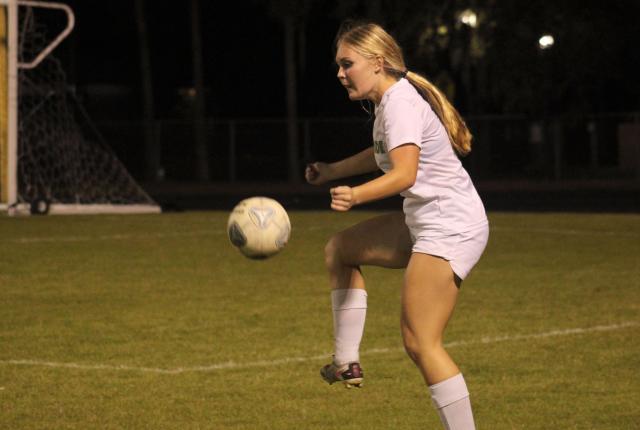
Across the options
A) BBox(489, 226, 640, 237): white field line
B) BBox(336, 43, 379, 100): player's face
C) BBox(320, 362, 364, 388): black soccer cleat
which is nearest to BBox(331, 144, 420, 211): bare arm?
BBox(336, 43, 379, 100): player's face

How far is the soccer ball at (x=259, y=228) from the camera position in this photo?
21.3 feet

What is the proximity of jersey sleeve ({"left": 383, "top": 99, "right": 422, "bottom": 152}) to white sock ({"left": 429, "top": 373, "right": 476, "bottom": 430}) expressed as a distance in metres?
1.06

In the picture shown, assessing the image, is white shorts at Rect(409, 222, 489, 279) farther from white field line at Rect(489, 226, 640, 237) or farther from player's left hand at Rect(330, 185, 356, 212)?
white field line at Rect(489, 226, 640, 237)

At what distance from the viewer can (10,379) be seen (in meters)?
9.45

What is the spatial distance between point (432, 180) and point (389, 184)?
492mm

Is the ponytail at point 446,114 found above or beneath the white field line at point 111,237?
above

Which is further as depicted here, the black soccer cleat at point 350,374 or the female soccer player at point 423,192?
Result: the black soccer cleat at point 350,374

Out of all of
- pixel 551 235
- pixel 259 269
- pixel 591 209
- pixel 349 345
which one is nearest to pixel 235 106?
pixel 591 209

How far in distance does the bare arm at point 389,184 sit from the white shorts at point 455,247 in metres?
0.36

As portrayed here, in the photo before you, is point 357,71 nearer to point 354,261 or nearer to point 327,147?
point 354,261

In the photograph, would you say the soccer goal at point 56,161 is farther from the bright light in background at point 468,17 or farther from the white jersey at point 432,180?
the white jersey at point 432,180

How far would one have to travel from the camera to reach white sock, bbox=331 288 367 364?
6.69 meters

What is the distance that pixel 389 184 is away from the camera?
5.74 m

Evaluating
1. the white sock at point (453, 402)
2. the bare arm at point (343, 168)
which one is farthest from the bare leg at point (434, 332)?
the bare arm at point (343, 168)
